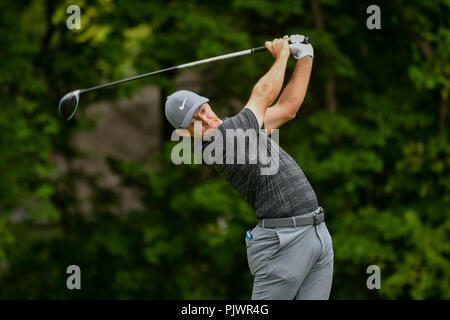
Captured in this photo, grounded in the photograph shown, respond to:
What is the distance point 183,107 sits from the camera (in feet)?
11.8

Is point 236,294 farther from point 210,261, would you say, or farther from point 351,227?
point 351,227

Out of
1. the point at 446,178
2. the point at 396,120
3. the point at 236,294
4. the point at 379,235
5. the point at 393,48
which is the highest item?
the point at 393,48

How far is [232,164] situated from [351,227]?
13.7ft

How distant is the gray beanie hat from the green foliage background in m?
3.73

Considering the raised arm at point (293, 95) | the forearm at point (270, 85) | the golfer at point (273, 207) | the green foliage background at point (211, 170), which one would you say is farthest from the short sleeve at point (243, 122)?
the green foliage background at point (211, 170)

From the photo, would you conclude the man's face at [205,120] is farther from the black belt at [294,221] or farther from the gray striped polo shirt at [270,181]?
the black belt at [294,221]

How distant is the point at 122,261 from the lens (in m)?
8.70

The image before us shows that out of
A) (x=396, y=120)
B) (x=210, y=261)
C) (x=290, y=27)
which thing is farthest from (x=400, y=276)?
(x=290, y=27)

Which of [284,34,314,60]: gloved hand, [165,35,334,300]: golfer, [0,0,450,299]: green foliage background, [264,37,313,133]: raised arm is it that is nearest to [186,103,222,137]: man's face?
[165,35,334,300]: golfer

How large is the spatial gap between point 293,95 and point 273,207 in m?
0.74

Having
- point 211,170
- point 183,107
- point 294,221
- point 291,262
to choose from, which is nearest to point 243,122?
point 183,107

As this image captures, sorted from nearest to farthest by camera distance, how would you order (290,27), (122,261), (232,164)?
(232,164) → (290,27) → (122,261)

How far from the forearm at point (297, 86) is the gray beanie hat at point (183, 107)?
0.57 metres

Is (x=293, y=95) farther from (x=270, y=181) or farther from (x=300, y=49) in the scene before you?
(x=270, y=181)
